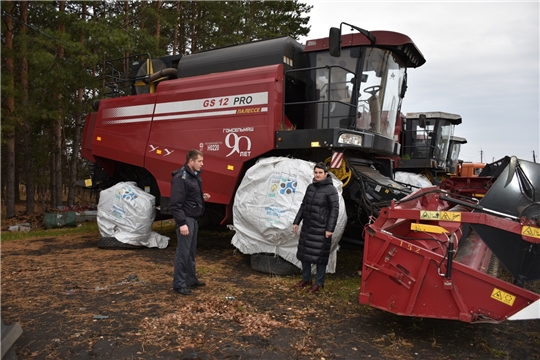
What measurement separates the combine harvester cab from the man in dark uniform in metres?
2.03

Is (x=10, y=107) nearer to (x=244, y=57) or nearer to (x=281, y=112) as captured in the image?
(x=244, y=57)

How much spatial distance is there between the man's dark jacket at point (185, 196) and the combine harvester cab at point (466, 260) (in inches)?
79.9

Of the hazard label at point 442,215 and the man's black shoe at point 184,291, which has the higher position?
the hazard label at point 442,215

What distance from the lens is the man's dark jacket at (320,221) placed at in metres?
4.88

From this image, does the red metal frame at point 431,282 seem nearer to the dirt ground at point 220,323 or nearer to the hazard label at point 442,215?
the hazard label at point 442,215

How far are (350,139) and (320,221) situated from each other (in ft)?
4.83

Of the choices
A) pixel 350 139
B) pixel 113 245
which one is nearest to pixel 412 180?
pixel 350 139

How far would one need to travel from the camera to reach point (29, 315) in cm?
402

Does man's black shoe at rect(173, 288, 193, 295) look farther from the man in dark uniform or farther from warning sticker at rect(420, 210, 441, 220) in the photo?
warning sticker at rect(420, 210, 441, 220)

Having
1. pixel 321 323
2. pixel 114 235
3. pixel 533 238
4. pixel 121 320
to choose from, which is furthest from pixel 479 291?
pixel 114 235

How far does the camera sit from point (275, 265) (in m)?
5.69

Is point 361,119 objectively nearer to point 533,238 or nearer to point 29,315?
point 533,238

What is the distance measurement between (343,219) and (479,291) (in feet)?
7.71

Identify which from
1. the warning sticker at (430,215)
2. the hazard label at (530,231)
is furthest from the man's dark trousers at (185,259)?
the hazard label at (530,231)
